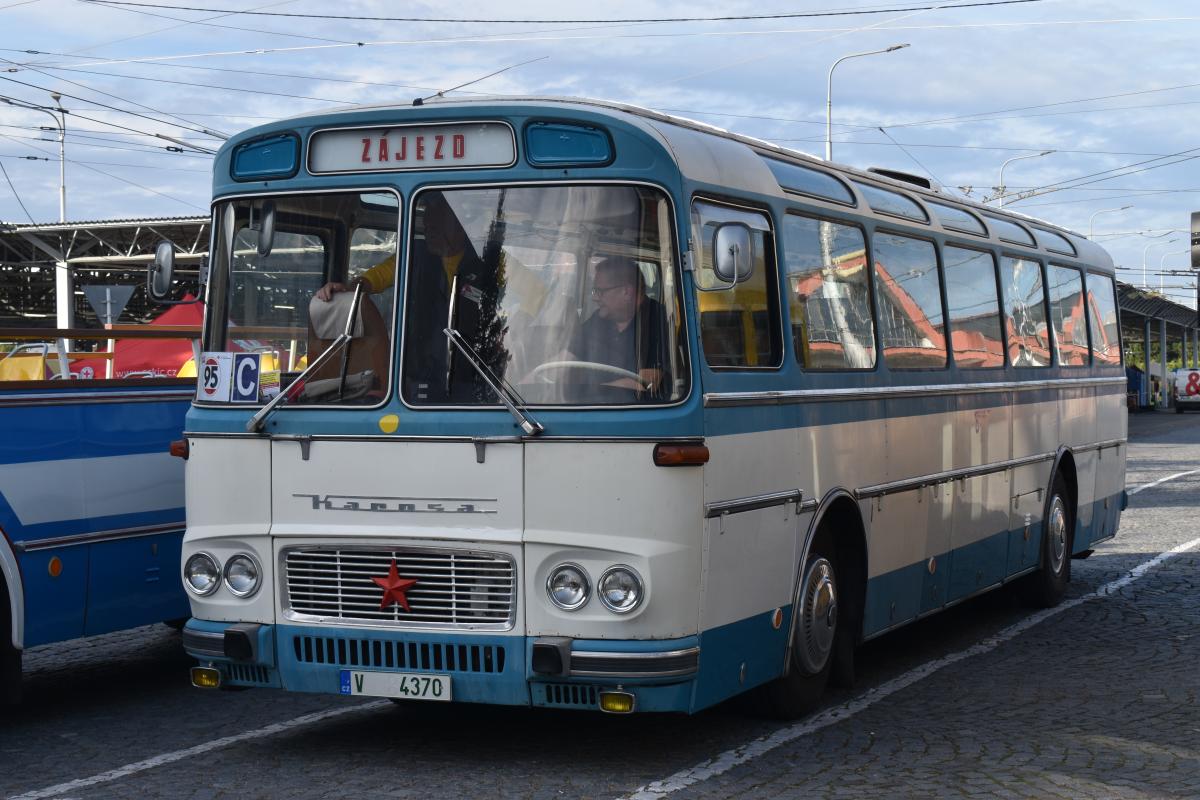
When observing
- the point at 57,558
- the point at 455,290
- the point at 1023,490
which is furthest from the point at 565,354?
the point at 1023,490

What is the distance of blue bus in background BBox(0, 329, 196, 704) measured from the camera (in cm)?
818

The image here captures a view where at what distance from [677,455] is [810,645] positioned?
1972 mm

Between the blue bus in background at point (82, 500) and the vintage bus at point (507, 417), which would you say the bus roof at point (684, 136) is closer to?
the vintage bus at point (507, 417)

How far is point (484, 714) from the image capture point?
832 cm

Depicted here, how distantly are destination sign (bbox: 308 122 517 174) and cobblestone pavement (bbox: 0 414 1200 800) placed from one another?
2.58 metres

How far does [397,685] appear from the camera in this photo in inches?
273

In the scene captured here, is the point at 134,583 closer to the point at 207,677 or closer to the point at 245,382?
the point at 207,677

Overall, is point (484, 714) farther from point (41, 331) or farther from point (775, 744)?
point (41, 331)

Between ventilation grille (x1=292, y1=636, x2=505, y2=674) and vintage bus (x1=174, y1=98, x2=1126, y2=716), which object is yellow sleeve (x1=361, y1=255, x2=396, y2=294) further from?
ventilation grille (x1=292, y1=636, x2=505, y2=674)

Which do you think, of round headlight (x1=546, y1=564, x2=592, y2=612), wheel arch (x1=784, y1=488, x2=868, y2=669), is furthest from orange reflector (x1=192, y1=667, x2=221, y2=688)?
wheel arch (x1=784, y1=488, x2=868, y2=669)

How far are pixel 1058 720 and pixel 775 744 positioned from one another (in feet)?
5.13

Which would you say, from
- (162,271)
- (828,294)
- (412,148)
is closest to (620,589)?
(412,148)

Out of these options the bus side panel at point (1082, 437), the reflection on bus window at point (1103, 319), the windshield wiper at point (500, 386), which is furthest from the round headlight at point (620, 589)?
the reflection on bus window at point (1103, 319)

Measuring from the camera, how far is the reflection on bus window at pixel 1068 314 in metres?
13.3
